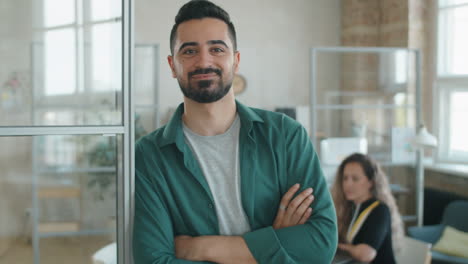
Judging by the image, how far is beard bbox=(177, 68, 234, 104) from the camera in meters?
1.15

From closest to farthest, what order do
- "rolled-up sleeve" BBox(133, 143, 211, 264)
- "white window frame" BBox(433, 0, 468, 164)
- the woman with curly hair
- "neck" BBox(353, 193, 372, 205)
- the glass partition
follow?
1. the glass partition
2. "rolled-up sleeve" BBox(133, 143, 211, 264)
3. the woman with curly hair
4. "neck" BBox(353, 193, 372, 205)
5. "white window frame" BBox(433, 0, 468, 164)

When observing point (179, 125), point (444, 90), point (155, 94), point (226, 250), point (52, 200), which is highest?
point (444, 90)

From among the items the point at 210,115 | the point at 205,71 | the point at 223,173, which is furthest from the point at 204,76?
the point at 223,173

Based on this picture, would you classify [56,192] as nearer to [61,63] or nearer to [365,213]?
[61,63]

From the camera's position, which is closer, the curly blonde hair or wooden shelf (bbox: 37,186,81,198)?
wooden shelf (bbox: 37,186,81,198)

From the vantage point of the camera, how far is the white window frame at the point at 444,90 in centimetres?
509

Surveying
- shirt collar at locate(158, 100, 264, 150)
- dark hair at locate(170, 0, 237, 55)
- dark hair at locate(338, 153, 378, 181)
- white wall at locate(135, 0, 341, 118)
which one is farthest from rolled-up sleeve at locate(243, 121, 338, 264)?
white wall at locate(135, 0, 341, 118)

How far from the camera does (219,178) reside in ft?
4.05

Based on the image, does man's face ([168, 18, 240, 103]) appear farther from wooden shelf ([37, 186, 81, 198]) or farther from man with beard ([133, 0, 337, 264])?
wooden shelf ([37, 186, 81, 198])

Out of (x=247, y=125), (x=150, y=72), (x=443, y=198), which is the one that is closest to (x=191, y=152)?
(x=247, y=125)

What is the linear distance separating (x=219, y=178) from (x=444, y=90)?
15.5 feet

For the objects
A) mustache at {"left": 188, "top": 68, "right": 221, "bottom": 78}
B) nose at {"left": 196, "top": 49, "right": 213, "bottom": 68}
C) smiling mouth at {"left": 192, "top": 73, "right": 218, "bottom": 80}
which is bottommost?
smiling mouth at {"left": 192, "top": 73, "right": 218, "bottom": 80}

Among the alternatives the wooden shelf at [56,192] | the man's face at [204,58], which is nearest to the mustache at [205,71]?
the man's face at [204,58]

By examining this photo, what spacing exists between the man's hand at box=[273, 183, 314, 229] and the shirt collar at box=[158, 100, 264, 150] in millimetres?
214
